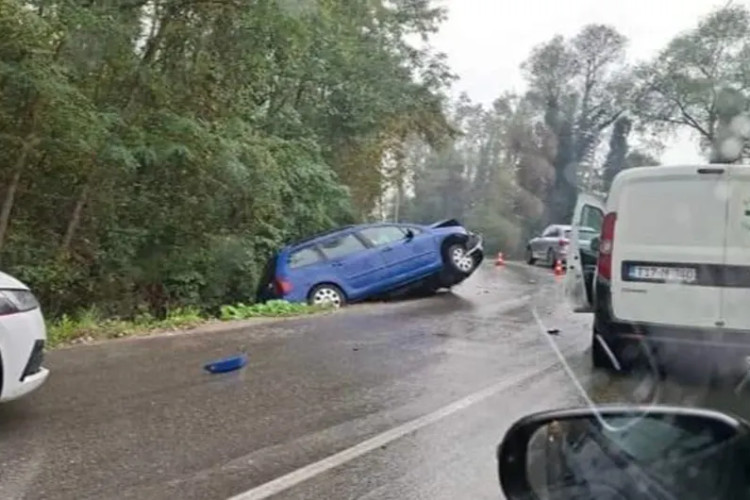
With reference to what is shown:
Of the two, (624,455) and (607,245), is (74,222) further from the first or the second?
(624,455)

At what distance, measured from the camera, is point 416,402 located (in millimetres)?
6043

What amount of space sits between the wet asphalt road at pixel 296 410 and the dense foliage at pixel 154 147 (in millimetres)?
3511

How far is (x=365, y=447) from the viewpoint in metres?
4.84

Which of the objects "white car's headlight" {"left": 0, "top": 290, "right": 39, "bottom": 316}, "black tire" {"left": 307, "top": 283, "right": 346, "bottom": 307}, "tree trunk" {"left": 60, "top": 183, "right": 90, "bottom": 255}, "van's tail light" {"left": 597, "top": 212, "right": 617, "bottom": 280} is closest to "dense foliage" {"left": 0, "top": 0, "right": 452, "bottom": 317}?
"tree trunk" {"left": 60, "top": 183, "right": 90, "bottom": 255}

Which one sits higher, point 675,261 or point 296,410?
point 675,261

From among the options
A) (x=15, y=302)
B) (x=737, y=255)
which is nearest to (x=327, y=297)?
(x=737, y=255)

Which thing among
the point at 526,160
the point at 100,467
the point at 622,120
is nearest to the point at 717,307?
the point at 100,467

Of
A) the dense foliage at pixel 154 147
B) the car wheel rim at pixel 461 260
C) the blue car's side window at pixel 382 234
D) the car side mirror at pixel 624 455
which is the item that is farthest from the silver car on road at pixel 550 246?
the car side mirror at pixel 624 455

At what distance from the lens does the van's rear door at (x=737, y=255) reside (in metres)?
6.47

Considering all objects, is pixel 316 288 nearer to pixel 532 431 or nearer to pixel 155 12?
pixel 155 12

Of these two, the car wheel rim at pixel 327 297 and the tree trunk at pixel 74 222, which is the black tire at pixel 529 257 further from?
the tree trunk at pixel 74 222

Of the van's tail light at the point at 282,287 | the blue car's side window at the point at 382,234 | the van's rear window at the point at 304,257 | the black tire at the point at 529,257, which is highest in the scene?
the blue car's side window at the point at 382,234

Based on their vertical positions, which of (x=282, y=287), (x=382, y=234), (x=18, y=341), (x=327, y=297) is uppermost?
(x=18, y=341)

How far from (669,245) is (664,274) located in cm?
25
